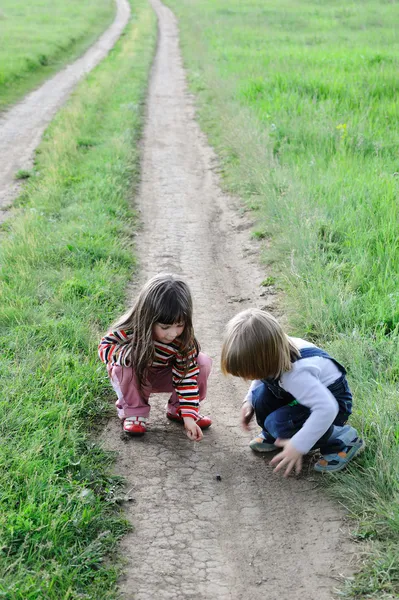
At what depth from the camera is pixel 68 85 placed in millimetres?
16953

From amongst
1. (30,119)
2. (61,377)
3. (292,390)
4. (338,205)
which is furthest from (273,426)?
(30,119)

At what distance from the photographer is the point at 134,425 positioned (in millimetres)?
3703

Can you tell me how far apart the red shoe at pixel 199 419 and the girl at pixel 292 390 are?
0.40 metres

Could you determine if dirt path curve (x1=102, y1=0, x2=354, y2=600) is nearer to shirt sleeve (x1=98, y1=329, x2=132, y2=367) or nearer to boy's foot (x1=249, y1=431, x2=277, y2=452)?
boy's foot (x1=249, y1=431, x2=277, y2=452)

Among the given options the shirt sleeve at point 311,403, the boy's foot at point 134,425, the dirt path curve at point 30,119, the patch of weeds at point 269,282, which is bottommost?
the dirt path curve at point 30,119

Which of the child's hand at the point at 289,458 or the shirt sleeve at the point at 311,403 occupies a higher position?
the shirt sleeve at the point at 311,403

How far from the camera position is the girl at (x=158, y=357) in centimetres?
340

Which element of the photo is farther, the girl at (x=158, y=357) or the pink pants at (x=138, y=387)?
the pink pants at (x=138, y=387)

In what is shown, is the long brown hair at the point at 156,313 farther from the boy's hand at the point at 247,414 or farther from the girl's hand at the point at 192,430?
the boy's hand at the point at 247,414

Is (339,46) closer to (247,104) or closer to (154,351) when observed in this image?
(247,104)

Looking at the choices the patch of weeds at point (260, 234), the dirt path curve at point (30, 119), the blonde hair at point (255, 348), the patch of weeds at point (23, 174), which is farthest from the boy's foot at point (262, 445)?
the patch of weeds at point (23, 174)

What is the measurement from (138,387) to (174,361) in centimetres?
25

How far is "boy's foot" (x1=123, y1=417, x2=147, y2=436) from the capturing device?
3.70m

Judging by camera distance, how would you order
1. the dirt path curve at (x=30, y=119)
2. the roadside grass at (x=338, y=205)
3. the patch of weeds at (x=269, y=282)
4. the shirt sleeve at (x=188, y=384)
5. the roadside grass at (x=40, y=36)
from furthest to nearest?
the roadside grass at (x=40, y=36)
the dirt path curve at (x=30, y=119)
the patch of weeds at (x=269, y=282)
the shirt sleeve at (x=188, y=384)
the roadside grass at (x=338, y=205)
